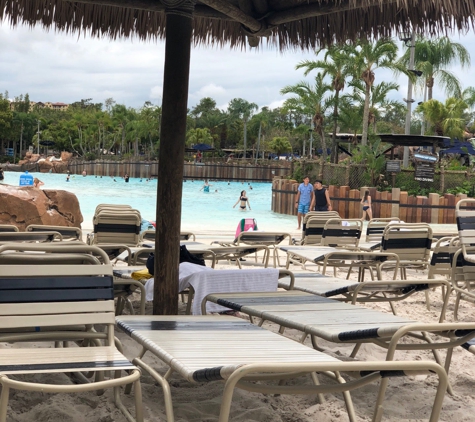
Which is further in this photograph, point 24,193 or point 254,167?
point 254,167

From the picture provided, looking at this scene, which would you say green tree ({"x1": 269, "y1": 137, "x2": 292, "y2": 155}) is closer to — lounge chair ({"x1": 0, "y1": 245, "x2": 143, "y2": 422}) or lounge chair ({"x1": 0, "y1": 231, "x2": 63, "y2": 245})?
lounge chair ({"x1": 0, "y1": 231, "x2": 63, "y2": 245})

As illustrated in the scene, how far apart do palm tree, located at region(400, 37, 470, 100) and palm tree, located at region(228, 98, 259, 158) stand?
5194 cm

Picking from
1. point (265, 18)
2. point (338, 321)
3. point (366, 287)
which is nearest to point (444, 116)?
point (265, 18)

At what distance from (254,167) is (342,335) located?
68.3 metres

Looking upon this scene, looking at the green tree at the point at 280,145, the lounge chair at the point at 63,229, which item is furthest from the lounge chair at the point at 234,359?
the green tree at the point at 280,145

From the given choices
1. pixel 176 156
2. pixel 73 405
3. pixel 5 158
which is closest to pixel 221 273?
pixel 176 156

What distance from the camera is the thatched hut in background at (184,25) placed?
3883mm

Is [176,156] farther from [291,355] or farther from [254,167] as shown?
[254,167]

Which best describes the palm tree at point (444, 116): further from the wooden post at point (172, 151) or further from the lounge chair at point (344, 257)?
the wooden post at point (172, 151)

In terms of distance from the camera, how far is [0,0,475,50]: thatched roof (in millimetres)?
4117

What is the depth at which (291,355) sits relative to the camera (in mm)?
2467

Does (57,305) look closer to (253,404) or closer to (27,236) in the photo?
(253,404)

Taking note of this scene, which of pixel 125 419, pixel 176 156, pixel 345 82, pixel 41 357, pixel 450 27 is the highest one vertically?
pixel 345 82

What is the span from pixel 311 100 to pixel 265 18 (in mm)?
28456
